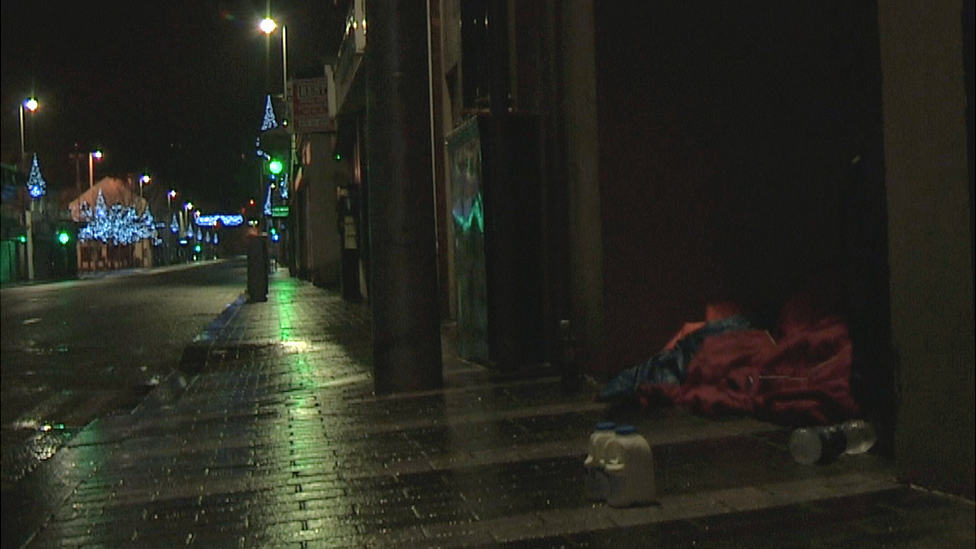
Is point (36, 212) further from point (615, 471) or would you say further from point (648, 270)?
point (648, 270)

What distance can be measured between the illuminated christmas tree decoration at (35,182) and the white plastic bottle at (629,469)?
3021 millimetres

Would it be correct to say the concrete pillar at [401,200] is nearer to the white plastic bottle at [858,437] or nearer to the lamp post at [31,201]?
the white plastic bottle at [858,437]

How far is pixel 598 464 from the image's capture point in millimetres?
5301

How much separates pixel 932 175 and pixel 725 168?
433cm

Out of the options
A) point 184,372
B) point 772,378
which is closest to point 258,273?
point 184,372

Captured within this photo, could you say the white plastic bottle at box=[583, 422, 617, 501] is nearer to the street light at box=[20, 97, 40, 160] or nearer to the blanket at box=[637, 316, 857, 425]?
the blanket at box=[637, 316, 857, 425]

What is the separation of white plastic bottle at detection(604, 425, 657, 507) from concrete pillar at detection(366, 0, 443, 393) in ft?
15.7

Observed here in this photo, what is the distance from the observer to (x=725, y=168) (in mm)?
9336

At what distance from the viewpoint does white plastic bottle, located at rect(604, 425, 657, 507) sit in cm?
518

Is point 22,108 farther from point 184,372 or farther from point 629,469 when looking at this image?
point 184,372

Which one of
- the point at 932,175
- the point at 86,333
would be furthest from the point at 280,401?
the point at 86,333

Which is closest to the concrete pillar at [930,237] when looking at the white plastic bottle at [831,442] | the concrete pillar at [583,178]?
the white plastic bottle at [831,442]

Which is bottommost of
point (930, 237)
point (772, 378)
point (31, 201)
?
point (772, 378)

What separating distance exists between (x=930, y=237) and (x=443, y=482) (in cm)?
280
